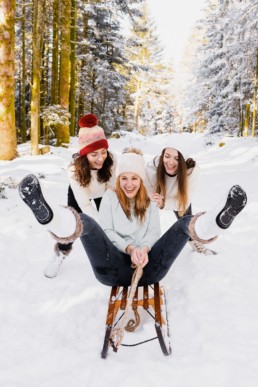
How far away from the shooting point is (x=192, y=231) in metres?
2.45

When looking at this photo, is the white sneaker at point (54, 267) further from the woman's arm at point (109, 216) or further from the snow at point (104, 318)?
the woman's arm at point (109, 216)

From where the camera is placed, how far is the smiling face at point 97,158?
359 cm

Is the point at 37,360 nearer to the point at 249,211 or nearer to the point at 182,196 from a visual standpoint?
the point at 182,196

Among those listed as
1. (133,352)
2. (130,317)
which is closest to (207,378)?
(133,352)

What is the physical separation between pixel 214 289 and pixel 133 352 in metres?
1.27

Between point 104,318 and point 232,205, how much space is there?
1.73m

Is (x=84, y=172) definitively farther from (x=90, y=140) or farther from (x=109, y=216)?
(x=109, y=216)

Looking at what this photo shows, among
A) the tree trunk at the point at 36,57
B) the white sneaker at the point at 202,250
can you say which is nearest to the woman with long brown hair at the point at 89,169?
the white sneaker at the point at 202,250

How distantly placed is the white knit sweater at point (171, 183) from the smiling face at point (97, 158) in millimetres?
711

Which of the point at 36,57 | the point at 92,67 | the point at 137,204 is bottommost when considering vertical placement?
the point at 137,204

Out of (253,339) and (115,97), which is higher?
(115,97)

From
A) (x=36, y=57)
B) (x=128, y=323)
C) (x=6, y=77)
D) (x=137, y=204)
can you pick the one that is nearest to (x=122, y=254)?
(x=137, y=204)

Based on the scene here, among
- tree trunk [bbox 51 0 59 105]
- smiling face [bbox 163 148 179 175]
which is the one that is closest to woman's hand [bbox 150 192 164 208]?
smiling face [bbox 163 148 179 175]

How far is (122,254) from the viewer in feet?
9.46
